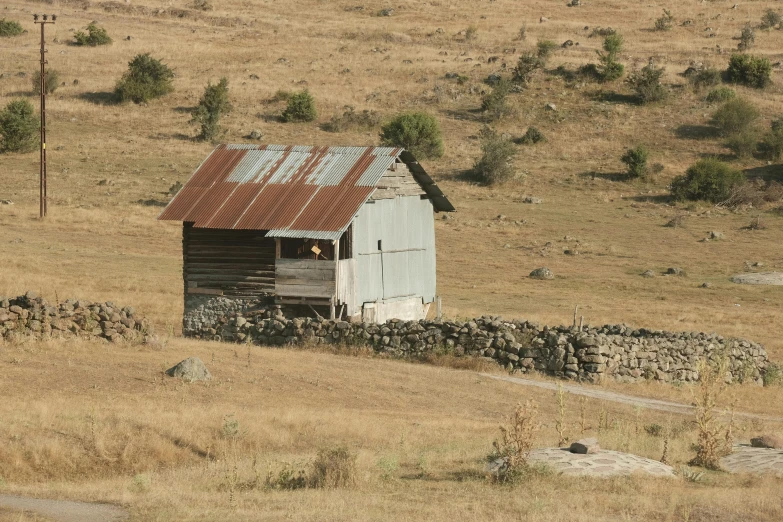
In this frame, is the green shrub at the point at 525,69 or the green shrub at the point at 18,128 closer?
the green shrub at the point at 18,128

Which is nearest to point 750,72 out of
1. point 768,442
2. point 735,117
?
point 735,117

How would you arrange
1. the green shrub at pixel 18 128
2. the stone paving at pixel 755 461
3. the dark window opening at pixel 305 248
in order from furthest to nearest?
the green shrub at pixel 18 128, the dark window opening at pixel 305 248, the stone paving at pixel 755 461

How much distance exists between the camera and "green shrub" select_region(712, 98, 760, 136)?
68.6 metres

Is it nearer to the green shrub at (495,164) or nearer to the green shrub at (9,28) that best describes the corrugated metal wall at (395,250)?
the green shrub at (495,164)

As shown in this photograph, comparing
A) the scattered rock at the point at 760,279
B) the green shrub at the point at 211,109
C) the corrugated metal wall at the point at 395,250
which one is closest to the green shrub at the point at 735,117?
the scattered rock at the point at 760,279

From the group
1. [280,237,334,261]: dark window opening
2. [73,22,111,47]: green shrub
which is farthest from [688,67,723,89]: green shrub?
[280,237,334,261]: dark window opening

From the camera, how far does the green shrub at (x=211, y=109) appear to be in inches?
2581

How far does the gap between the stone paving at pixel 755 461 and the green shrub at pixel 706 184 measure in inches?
1713

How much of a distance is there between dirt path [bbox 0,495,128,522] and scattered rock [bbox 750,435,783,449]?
9990mm

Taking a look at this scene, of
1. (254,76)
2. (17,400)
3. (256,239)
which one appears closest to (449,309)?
(256,239)

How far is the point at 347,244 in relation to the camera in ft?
103

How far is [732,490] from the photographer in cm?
1493

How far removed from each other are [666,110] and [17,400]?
6011 cm

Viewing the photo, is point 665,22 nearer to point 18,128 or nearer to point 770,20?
point 770,20
